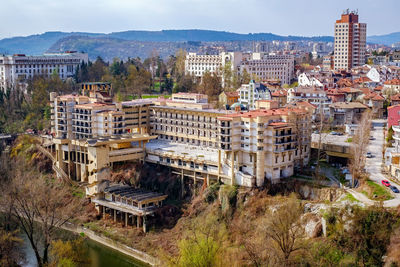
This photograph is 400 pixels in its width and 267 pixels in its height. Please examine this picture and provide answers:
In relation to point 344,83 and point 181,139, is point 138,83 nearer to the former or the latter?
point 181,139

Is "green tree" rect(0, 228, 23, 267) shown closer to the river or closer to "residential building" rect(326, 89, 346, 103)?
the river

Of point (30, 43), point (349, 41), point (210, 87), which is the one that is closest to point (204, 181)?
point (210, 87)

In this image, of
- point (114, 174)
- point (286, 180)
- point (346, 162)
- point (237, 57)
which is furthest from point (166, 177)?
point (237, 57)

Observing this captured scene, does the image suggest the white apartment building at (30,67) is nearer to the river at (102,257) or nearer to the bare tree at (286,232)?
the river at (102,257)

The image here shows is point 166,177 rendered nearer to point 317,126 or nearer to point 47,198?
point 47,198

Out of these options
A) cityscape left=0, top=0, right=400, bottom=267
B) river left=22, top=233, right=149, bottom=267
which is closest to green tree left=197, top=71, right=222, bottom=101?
cityscape left=0, top=0, right=400, bottom=267

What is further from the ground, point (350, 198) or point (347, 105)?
point (347, 105)
